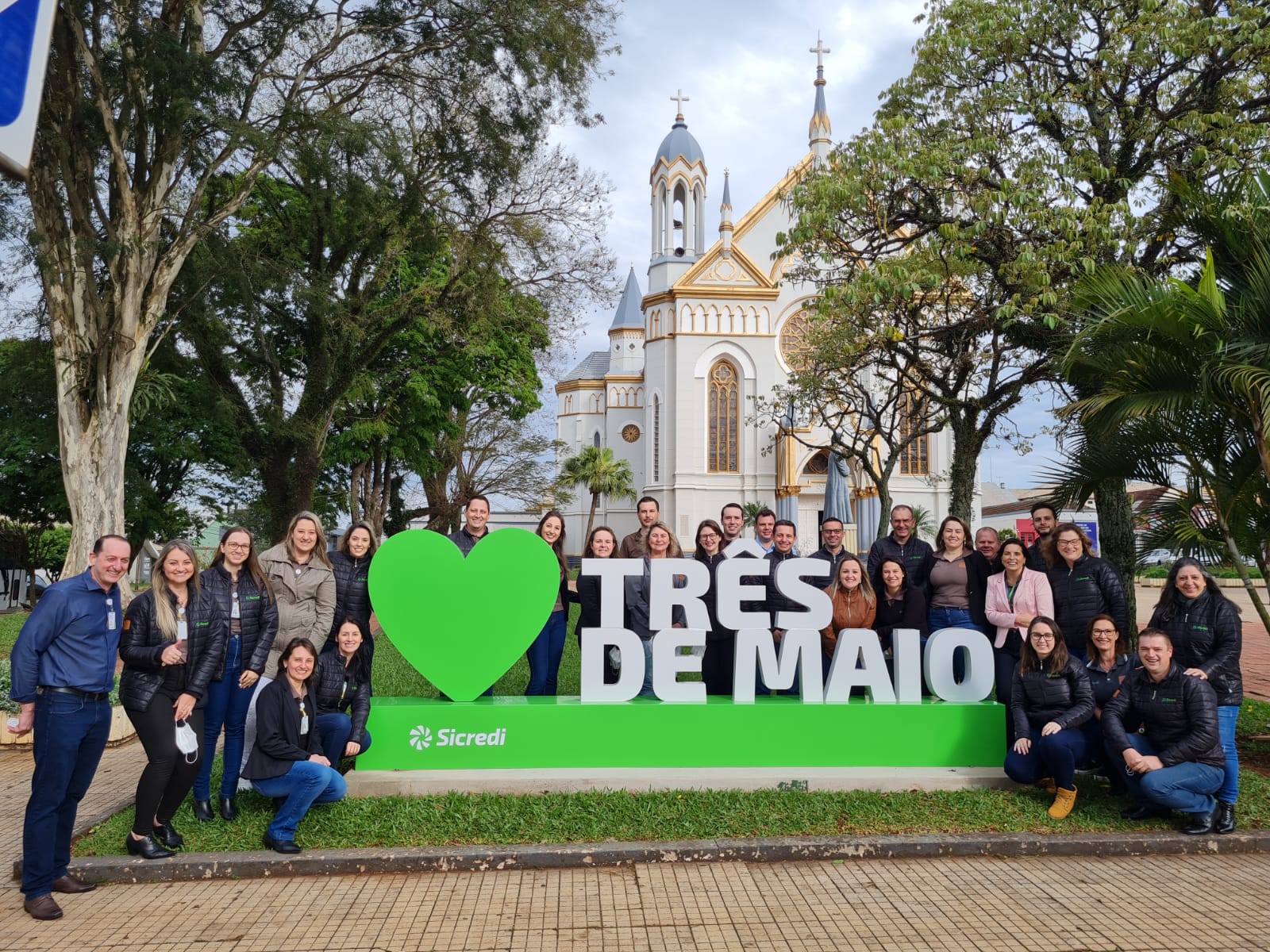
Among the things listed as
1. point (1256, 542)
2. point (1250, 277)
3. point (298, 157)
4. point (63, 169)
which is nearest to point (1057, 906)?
point (1256, 542)

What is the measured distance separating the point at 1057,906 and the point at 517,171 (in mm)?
13019

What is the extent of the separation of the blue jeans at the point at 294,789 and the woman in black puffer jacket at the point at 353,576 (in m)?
1.13

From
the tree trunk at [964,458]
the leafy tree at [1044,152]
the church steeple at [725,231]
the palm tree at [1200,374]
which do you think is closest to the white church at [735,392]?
the church steeple at [725,231]

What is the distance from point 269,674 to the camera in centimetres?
548

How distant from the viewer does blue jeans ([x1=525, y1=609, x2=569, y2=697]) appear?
6.80m

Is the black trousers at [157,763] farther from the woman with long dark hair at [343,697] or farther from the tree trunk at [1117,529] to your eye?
the tree trunk at [1117,529]

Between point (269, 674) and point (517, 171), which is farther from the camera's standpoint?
point (517, 171)

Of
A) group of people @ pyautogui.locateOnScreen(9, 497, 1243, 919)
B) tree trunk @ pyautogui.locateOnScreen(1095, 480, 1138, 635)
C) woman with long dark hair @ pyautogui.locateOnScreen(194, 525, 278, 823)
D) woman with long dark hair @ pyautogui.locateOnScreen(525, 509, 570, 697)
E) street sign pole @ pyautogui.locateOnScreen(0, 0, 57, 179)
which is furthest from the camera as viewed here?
tree trunk @ pyautogui.locateOnScreen(1095, 480, 1138, 635)

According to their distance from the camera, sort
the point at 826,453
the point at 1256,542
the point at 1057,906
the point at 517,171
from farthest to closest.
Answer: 1. the point at 826,453
2. the point at 517,171
3. the point at 1256,542
4. the point at 1057,906

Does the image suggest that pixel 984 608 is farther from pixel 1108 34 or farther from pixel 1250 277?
pixel 1108 34

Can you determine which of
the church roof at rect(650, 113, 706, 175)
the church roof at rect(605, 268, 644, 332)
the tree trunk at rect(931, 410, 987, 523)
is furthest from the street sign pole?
the church roof at rect(605, 268, 644, 332)

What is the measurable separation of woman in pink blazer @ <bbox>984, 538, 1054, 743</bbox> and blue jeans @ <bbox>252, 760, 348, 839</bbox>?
14.4 feet

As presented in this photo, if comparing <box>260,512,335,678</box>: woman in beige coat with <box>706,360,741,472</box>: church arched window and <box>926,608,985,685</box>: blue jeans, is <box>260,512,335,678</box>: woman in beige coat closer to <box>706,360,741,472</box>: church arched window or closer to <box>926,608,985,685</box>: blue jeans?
<box>926,608,985,685</box>: blue jeans

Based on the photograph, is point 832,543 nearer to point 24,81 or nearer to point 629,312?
point 24,81
